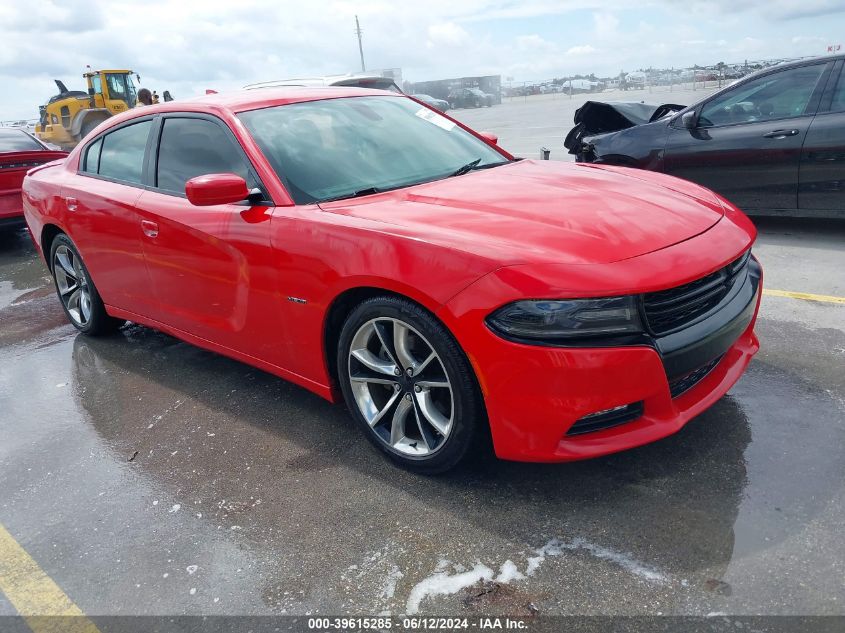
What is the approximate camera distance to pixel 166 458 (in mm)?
3254

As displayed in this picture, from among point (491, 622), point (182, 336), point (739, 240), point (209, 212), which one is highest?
point (209, 212)

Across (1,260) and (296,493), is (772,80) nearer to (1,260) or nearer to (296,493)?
(296,493)

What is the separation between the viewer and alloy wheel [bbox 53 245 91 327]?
4.82m

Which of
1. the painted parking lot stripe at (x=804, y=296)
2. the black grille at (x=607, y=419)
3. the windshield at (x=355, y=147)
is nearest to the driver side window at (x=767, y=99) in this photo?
the painted parking lot stripe at (x=804, y=296)

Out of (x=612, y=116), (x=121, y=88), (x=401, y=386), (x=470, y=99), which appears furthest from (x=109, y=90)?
(x=470, y=99)

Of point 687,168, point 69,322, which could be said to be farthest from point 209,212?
point 687,168

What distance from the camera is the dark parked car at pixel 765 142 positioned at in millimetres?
5621

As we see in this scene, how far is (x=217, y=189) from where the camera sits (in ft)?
9.89

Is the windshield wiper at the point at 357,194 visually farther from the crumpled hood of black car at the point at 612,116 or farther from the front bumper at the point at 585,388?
the crumpled hood of black car at the point at 612,116

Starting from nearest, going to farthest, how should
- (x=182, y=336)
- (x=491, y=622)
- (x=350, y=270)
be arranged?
(x=491, y=622) < (x=350, y=270) < (x=182, y=336)

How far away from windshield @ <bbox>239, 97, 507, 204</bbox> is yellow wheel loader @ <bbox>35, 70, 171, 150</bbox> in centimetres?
1956

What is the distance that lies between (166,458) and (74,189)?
217cm

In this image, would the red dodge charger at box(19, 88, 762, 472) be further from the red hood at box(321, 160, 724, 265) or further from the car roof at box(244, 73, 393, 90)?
the car roof at box(244, 73, 393, 90)

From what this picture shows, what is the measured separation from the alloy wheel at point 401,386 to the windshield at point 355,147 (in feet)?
2.44
